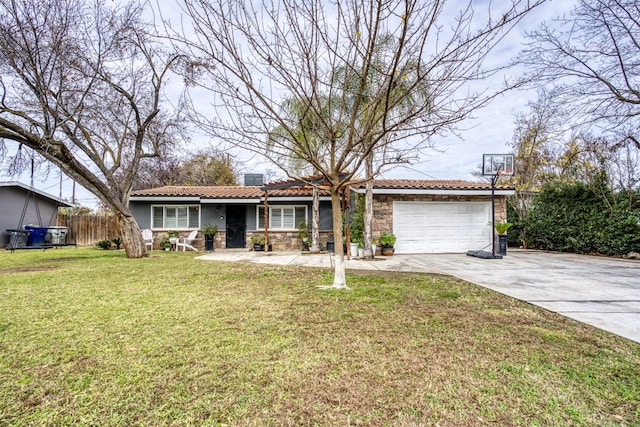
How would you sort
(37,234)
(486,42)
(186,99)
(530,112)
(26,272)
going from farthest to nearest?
(530,112) < (37,234) < (26,272) < (186,99) < (486,42)

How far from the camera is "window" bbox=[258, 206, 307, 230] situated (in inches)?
580

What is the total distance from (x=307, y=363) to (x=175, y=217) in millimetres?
13888

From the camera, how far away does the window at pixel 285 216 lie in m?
14.7

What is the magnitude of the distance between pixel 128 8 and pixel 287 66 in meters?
8.19

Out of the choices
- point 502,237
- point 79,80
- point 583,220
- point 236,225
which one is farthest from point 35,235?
point 583,220

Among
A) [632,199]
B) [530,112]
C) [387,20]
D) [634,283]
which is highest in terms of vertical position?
[530,112]

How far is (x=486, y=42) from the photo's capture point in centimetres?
363

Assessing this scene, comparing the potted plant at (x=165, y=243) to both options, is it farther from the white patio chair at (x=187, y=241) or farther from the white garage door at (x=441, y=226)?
the white garage door at (x=441, y=226)

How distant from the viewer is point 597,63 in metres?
10.8

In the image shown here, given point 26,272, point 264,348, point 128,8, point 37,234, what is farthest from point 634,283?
point 37,234

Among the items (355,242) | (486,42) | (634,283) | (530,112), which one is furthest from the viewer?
(530,112)

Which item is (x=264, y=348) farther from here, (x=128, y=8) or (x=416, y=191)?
(x=128, y=8)

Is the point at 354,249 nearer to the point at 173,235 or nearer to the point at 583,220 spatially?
the point at 173,235

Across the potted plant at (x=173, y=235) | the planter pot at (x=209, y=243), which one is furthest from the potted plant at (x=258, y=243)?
the potted plant at (x=173, y=235)
